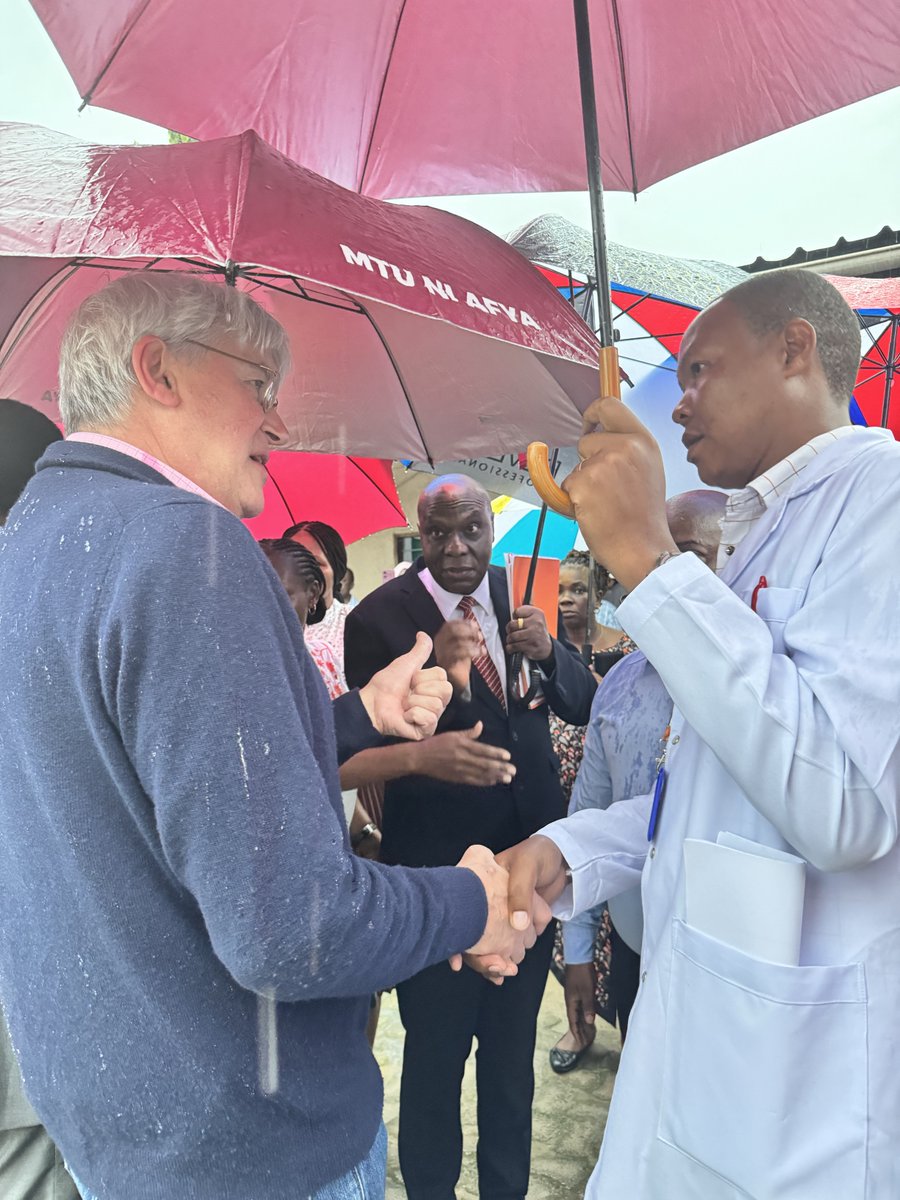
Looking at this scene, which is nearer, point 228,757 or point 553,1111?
point 228,757

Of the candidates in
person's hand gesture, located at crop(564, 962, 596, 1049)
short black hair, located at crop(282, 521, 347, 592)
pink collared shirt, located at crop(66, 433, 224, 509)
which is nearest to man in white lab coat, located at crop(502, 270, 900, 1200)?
pink collared shirt, located at crop(66, 433, 224, 509)

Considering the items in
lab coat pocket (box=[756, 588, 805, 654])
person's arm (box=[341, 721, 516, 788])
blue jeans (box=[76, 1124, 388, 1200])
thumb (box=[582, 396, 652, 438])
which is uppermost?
thumb (box=[582, 396, 652, 438])

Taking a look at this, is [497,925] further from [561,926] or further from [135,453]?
[561,926]

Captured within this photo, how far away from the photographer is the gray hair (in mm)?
1234

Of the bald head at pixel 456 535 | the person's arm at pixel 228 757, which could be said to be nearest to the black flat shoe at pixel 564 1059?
the bald head at pixel 456 535

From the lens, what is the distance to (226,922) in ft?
3.01

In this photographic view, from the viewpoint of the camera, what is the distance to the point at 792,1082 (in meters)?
1.13

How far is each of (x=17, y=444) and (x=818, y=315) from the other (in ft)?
5.66

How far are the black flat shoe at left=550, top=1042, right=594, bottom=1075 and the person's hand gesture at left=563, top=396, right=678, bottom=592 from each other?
3276mm

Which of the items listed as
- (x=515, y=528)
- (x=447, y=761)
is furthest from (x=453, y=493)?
(x=515, y=528)

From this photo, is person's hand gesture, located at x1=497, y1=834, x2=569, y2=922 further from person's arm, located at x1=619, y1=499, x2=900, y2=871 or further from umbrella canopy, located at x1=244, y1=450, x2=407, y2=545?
umbrella canopy, located at x1=244, y1=450, x2=407, y2=545

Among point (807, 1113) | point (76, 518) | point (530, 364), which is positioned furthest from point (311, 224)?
point (530, 364)

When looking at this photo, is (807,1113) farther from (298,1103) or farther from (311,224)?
(311,224)

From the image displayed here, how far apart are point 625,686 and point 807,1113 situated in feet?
4.91
